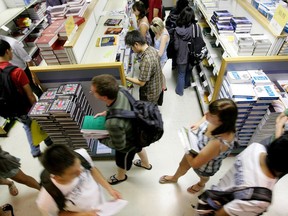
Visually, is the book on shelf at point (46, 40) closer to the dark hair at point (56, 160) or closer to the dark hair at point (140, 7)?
the dark hair at point (56, 160)

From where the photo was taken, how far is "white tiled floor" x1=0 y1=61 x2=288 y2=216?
96.0 inches

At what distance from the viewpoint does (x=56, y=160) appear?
48.4 inches

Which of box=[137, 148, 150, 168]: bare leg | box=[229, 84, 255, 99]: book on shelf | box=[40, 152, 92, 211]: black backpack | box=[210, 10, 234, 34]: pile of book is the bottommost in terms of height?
box=[137, 148, 150, 168]: bare leg

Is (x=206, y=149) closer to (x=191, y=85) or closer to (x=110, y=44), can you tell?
(x=110, y=44)

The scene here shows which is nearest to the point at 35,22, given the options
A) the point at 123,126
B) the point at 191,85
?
the point at 191,85

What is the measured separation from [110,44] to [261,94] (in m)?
2.13

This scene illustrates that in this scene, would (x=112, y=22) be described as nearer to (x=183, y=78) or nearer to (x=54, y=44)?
(x=54, y=44)

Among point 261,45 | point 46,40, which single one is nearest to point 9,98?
point 46,40

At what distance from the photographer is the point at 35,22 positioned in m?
4.66

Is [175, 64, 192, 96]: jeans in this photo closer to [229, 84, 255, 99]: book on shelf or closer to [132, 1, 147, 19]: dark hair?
[132, 1, 147, 19]: dark hair

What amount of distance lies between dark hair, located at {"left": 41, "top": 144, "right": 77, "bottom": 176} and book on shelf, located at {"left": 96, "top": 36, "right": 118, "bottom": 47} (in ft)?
6.95

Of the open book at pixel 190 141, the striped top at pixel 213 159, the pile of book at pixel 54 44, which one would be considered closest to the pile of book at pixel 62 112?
the pile of book at pixel 54 44

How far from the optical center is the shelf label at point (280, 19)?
2159 millimetres

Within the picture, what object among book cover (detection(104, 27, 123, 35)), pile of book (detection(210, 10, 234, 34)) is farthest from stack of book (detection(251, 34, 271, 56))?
book cover (detection(104, 27, 123, 35))
